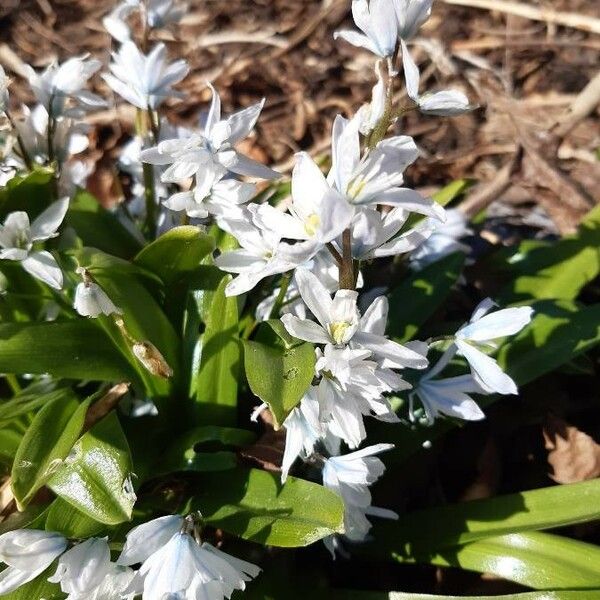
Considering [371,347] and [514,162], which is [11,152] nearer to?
[371,347]

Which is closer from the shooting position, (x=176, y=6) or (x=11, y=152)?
(x=11, y=152)

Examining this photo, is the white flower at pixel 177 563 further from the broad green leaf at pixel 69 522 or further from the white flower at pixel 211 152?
the white flower at pixel 211 152

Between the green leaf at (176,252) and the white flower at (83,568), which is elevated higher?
the green leaf at (176,252)

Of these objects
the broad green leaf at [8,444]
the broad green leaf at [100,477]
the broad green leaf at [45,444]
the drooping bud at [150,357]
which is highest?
the drooping bud at [150,357]

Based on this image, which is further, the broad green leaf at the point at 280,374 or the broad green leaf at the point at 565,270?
the broad green leaf at the point at 565,270

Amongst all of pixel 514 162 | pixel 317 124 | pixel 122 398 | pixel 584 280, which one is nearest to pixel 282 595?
pixel 122 398

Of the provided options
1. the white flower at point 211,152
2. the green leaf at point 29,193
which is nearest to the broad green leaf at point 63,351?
the green leaf at point 29,193
